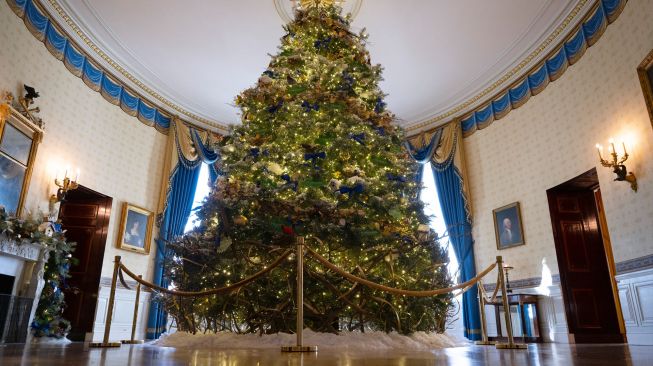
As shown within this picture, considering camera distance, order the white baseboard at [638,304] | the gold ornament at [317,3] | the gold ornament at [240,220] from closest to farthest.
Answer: the gold ornament at [240,220]
the white baseboard at [638,304]
the gold ornament at [317,3]

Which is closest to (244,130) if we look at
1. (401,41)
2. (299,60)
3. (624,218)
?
(299,60)

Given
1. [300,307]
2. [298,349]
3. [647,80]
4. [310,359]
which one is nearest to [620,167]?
[647,80]

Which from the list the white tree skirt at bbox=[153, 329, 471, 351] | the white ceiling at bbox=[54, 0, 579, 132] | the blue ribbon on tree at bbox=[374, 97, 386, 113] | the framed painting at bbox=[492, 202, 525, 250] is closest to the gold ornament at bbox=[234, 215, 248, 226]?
the white tree skirt at bbox=[153, 329, 471, 351]

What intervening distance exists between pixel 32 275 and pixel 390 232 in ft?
16.9

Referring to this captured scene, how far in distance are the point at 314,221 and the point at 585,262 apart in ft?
19.5

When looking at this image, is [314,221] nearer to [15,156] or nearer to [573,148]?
Answer: [15,156]

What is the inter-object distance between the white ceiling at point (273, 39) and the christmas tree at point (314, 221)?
304cm

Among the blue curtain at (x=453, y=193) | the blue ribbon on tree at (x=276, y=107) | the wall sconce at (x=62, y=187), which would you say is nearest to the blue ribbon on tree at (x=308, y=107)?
the blue ribbon on tree at (x=276, y=107)

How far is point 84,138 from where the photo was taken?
327 inches

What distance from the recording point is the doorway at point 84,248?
8383 mm

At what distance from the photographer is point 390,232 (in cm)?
480

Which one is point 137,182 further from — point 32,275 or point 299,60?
point 299,60

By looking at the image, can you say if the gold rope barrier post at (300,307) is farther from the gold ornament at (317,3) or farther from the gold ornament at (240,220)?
the gold ornament at (317,3)

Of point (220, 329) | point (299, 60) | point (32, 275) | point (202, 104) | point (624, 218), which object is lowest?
point (220, 329)
